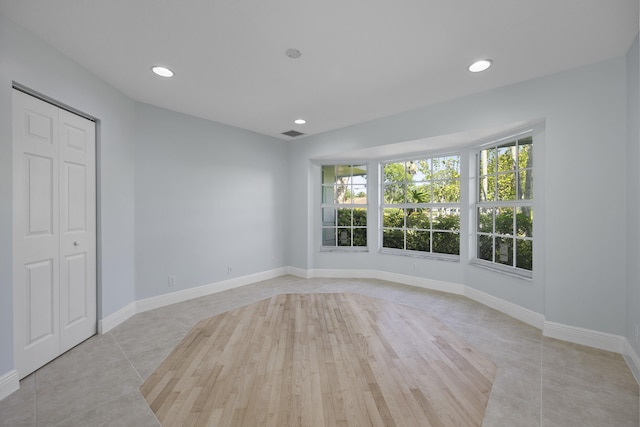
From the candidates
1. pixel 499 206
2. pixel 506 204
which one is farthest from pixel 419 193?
pixel 506 204

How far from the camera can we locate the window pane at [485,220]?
12.4 ft

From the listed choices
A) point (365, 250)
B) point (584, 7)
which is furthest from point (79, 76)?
point (365, 250)

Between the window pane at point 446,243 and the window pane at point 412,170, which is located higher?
the window pane at point 412,170

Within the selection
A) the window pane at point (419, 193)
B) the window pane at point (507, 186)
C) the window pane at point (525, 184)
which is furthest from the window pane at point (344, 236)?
the window pane at point (525, 184)

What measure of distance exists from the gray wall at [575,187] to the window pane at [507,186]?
409 millimetres

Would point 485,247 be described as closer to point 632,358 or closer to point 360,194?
point 632,358

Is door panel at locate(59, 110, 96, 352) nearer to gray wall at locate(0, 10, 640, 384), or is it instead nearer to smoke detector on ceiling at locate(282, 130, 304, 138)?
gray wall at locate(0, 10, 640, 384)

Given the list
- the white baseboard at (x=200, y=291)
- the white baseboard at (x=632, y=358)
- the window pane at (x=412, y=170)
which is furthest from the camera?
the window pane at (x=412, y=170)

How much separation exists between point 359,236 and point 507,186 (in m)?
2.48

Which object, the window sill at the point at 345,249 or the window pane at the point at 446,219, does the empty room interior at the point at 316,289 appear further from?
the window sill at the point at 345,249

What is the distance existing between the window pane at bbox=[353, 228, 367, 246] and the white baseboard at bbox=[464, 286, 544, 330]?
1832 millimetres

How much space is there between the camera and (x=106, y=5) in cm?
184

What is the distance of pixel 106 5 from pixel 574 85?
388cm

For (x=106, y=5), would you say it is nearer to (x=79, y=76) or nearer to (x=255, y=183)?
(x=79, y=76)
